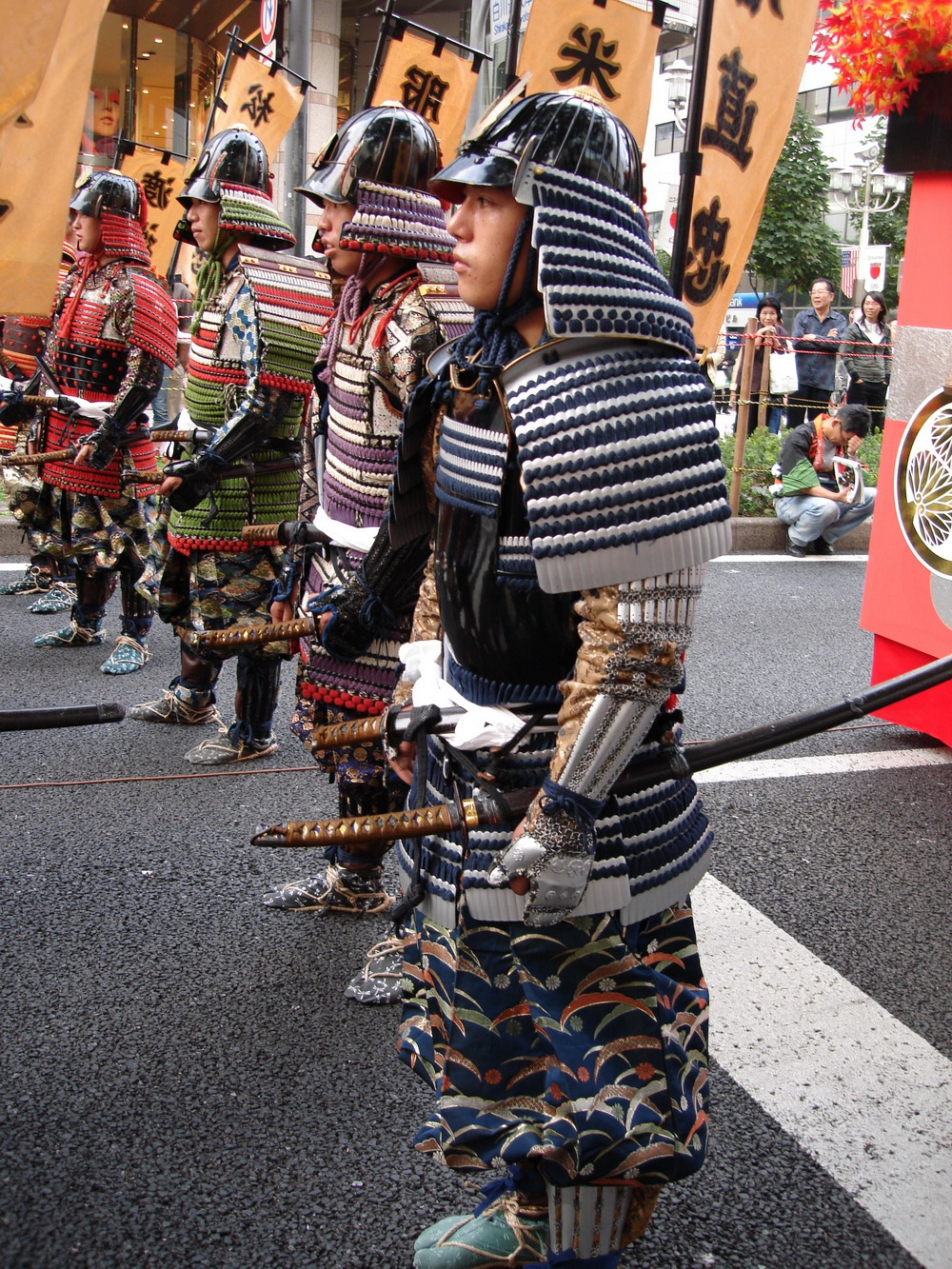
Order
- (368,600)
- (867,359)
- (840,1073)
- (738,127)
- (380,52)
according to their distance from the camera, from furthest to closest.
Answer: (867,359) < (380,52) < (738,127) < (840,1073) < (368,600)

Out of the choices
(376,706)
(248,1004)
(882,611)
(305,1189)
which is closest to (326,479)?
(376,706)

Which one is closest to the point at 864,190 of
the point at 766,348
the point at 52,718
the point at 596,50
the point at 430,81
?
the point at 766,348

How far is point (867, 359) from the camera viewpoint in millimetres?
13484

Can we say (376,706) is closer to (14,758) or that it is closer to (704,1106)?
(704,1106)

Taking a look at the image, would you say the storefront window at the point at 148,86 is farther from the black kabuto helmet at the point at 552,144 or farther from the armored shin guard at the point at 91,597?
the black kabuto helmet at the point at 552,144

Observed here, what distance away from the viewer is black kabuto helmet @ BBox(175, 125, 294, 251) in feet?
15.2

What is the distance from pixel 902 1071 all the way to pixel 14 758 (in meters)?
3.60

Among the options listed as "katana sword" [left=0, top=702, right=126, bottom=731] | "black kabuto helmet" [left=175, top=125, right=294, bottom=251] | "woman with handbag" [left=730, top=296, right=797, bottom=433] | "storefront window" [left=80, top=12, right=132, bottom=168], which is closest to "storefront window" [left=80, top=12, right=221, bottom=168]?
"storefront window" [left=80, top=12, right=132, bottom=168]

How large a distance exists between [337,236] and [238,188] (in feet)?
4.85

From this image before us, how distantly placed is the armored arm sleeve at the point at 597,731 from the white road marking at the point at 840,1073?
4.25 feet

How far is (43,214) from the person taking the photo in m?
2.71

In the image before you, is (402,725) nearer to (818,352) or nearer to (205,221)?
(205,221)

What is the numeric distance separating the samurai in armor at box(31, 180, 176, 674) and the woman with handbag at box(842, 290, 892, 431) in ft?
30.4

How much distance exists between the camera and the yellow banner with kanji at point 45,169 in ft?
8.66
